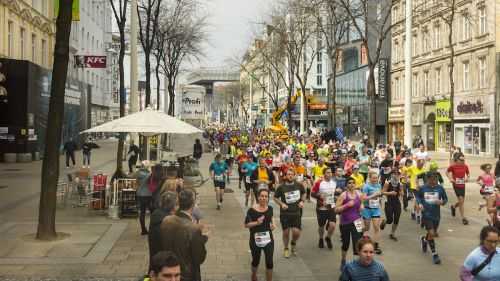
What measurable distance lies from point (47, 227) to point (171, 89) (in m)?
31.0

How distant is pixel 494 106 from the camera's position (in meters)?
32.5

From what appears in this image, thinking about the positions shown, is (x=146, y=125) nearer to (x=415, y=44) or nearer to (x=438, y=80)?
(x=438, y=80)

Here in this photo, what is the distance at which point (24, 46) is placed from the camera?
32.7m

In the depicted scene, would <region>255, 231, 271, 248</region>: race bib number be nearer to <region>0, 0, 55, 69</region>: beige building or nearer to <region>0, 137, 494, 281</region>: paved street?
<region>0, 137, 494, 281</region>: paved street

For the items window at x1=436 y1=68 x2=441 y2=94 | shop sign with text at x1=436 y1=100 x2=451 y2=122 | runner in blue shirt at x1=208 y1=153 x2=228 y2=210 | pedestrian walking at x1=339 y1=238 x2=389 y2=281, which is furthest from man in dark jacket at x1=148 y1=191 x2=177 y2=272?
window at x1=436 y1=68 x2=441 y2=94

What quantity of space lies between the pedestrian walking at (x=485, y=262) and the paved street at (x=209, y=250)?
3.12 metres

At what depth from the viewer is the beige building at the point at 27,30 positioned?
2933cm

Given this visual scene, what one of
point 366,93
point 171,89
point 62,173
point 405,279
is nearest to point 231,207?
point 405,279

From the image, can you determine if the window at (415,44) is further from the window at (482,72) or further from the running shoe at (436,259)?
the running shoe at (436,259)

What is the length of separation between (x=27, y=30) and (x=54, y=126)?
24.1 meters

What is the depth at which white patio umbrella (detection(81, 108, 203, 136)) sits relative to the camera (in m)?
13.9

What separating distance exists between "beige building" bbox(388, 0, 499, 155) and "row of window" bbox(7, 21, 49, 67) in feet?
66.4

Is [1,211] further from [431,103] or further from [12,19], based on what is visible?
[431,103]

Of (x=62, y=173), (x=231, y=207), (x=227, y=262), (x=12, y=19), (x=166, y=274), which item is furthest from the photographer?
(x=12, y=19)
